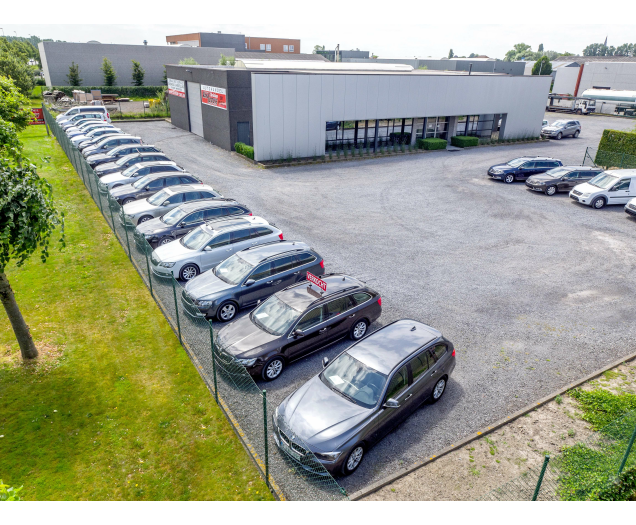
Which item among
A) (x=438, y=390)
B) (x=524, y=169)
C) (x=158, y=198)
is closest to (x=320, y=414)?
(x=438, y=390)

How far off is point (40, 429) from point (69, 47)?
68097 mm

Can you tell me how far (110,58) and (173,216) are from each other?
59472 mm

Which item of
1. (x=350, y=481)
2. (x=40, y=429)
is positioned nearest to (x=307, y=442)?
(x=350, y=481)

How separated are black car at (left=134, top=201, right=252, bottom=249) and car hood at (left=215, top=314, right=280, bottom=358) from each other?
5735 mm

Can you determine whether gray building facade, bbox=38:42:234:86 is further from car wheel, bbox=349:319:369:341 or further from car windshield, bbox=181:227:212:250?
car wheel, bbox=349:319:369:341

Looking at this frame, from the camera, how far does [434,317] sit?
1224 centimetres

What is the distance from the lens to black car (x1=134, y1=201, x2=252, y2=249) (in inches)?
593

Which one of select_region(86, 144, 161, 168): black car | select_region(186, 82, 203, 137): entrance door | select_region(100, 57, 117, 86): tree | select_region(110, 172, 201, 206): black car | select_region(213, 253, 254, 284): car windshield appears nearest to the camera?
select_region(213, 253, 254, 284): car windshield

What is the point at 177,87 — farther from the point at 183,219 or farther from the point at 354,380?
the point at 354,380

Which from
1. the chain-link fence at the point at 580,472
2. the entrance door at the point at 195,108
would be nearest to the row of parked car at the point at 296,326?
the chain-link fence at the point at 580,472

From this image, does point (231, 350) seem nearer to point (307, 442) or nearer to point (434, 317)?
point (307, 442)

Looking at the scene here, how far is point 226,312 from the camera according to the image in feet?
38.7

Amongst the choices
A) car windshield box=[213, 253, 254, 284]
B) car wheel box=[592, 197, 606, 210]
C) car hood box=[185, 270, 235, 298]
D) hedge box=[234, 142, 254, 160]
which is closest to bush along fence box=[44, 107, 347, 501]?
car hood box=[185, 270, 235, 298]

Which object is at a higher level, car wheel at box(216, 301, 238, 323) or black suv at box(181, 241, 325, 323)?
black suv at box(181, 241, 325, 323)
